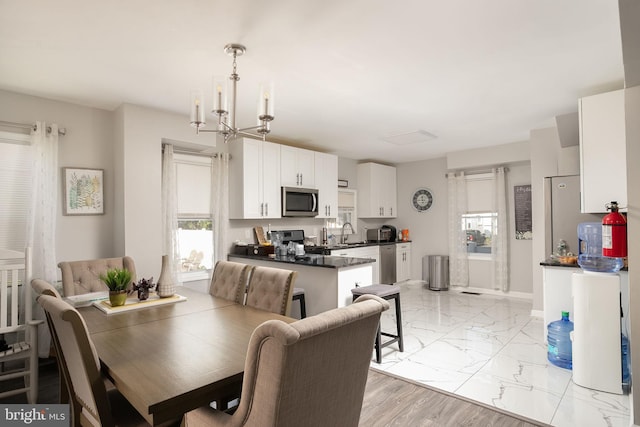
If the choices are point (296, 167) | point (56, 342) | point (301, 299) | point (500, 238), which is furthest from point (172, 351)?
point (500, 238)

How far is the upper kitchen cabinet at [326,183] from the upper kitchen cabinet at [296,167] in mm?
130

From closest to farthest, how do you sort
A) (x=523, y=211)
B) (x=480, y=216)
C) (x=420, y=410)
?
1. (x=420, y=410)
2. (x=523, y=211)
3. (x=480, y=216)

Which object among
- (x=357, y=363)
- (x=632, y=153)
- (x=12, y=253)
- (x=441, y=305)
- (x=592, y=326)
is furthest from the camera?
(x=441, y=305)

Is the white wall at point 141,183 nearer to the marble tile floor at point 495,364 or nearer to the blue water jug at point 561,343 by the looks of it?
the marble tile floor at point 495,364

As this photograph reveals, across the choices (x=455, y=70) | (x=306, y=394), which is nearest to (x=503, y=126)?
(x=455, y=70)

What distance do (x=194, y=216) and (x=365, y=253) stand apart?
9.43 ft

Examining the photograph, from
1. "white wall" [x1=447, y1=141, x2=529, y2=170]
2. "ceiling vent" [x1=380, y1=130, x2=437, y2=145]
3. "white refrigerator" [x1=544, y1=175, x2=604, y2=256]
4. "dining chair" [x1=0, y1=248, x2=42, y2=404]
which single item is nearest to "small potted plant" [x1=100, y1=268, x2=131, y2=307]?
"dining chair" [x1=0, y1=248, x2=42, y2=404]

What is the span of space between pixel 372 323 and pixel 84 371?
114 centimetres

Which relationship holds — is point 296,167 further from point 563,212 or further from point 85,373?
point 85,373

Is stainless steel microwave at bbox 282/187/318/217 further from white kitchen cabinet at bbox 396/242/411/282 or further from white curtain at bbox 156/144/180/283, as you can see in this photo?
white kitchen cabinet at bbox 396/242/411/282

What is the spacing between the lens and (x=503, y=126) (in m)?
4.41

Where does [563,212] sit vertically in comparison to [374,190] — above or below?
below

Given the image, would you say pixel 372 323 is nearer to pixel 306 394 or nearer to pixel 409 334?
pixel 306 394

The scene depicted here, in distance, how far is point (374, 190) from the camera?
653 centimetres
